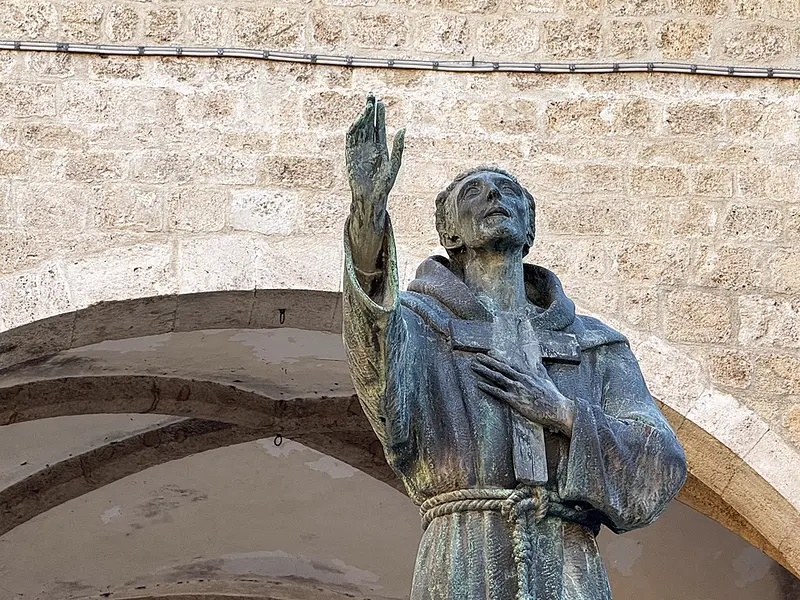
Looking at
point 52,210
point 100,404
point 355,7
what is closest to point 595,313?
point 355,7

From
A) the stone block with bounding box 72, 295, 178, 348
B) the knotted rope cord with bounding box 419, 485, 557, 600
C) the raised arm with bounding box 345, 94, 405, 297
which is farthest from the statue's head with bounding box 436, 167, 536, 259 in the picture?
the stone block with bounding box 72, 295, 178, 348

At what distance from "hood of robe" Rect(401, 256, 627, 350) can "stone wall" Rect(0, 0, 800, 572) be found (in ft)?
9.38

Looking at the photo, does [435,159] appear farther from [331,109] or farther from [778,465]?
[778,465]

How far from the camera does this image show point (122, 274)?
255 inches

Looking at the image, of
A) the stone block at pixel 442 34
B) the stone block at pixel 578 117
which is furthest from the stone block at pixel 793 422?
the stone block at pixel 442 34

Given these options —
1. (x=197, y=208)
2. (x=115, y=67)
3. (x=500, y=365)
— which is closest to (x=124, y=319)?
(x=197, y=208)

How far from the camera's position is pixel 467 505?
10.9ft

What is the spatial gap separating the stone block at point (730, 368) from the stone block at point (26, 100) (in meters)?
2.44

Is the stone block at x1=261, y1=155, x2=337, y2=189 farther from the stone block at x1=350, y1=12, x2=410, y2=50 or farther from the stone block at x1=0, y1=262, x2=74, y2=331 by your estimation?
the stone block at x1=0, y1=262, x2=74, y2=331

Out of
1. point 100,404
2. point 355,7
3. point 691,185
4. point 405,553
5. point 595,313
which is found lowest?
point 405,553

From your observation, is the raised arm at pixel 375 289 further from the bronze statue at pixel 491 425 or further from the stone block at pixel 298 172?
the stone block at pixel 298 172

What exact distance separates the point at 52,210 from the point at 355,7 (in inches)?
51.3

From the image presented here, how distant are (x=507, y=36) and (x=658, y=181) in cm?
75

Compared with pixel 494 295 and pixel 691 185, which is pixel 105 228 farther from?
pixel 494 295
